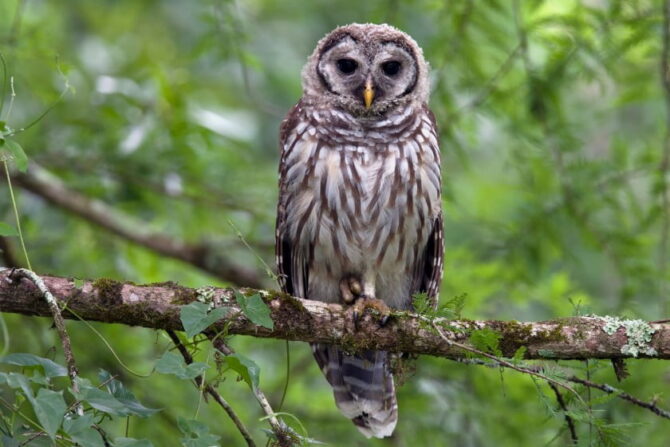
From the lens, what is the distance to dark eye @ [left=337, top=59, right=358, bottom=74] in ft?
14.3

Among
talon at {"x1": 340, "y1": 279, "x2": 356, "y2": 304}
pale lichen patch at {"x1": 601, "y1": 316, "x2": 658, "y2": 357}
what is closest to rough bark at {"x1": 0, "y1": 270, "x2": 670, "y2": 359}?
pale lichen patch at {"x1": 601, "y1": 316, "x2": 658, "y2": 357}

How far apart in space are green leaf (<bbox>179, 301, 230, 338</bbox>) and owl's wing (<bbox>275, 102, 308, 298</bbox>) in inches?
60.2

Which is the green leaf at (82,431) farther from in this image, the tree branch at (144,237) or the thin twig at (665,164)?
the tree branch at (144,237)

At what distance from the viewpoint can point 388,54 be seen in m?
4.36

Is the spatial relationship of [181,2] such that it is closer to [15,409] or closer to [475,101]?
[475,101]

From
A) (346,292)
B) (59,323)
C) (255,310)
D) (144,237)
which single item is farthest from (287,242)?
(59,323)

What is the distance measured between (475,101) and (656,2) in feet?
3.36

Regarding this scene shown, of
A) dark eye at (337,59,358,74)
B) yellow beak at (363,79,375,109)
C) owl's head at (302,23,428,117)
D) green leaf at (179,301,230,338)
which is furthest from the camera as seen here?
dark eye at (337,59,358,74)

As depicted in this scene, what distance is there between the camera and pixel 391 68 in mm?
4387

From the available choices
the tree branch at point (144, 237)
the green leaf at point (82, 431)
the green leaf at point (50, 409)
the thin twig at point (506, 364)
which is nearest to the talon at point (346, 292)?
the tree branch at point (144, 237)

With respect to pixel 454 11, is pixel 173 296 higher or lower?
lower

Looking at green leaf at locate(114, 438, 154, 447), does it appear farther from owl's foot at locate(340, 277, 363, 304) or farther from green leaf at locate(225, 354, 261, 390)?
owl's foot at locate(340, 277, 363, 304)

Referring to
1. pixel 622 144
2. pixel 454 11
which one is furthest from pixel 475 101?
pixel 622 144

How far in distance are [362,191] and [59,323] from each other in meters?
1.69
